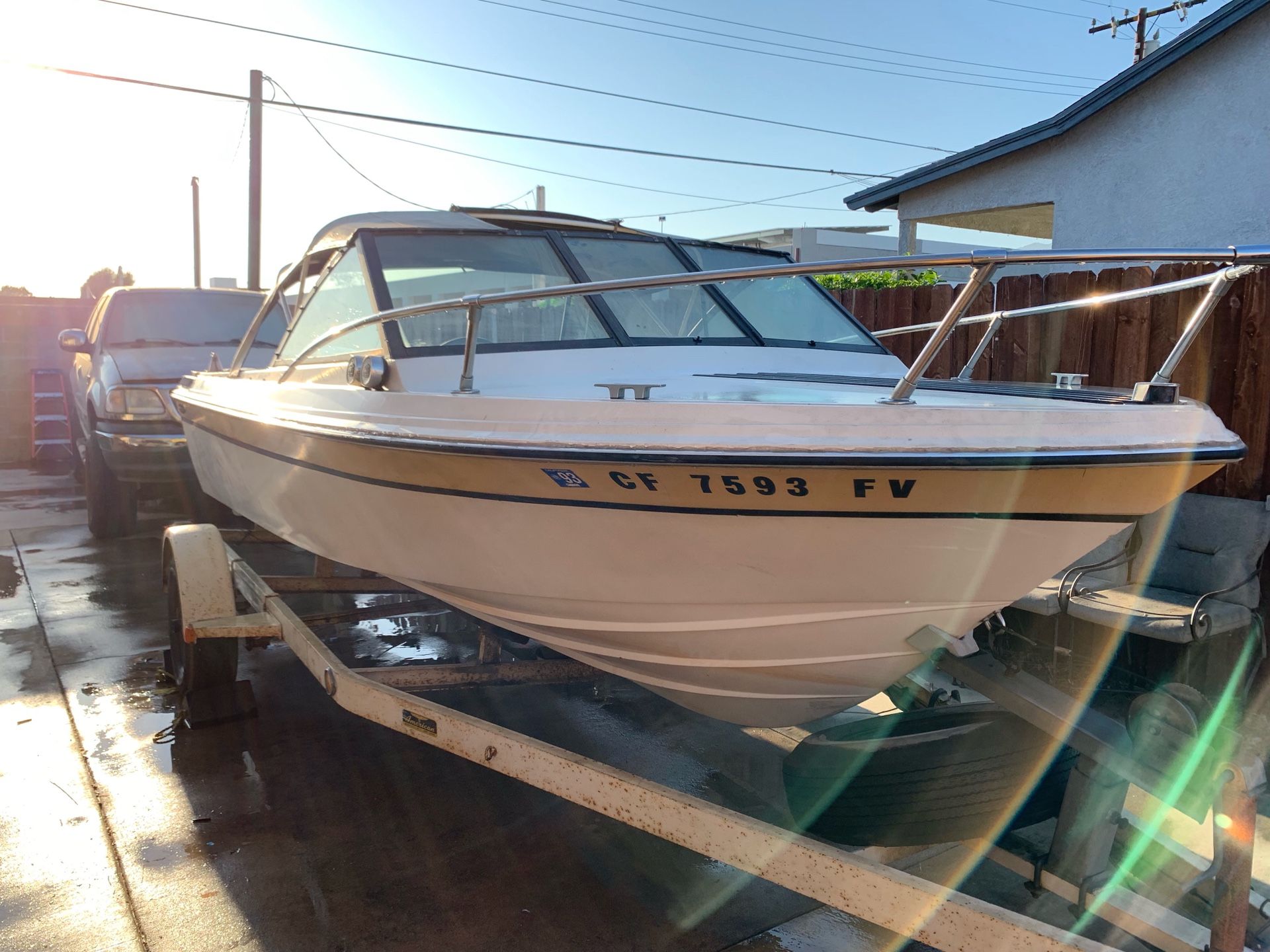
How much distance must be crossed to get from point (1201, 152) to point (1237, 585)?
24.7 feet

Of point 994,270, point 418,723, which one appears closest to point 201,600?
point 418,723

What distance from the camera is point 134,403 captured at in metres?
6.47

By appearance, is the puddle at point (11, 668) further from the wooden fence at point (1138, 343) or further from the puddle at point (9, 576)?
the wooden fence at point (1138, 343)

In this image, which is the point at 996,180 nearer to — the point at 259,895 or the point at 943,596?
the point at 943,596

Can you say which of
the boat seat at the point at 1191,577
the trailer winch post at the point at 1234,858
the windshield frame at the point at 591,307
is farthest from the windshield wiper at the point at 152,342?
the trailer winch post at the point at 1234,858

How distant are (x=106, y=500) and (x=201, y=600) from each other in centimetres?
411

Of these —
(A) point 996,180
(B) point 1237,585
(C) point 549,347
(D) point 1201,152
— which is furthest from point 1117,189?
(C) point 549,347

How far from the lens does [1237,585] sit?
3.60 metres

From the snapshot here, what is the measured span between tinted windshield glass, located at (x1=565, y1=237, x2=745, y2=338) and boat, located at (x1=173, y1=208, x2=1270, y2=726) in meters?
0.01

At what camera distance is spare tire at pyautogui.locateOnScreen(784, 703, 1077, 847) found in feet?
7.52

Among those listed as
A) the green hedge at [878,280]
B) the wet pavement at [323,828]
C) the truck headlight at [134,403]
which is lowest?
the wet pavement at [323,828]

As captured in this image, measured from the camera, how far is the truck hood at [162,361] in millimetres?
6629

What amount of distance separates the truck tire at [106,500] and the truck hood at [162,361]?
63 cm

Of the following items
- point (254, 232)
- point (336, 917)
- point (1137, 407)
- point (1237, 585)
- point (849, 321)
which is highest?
point (254, 232)
